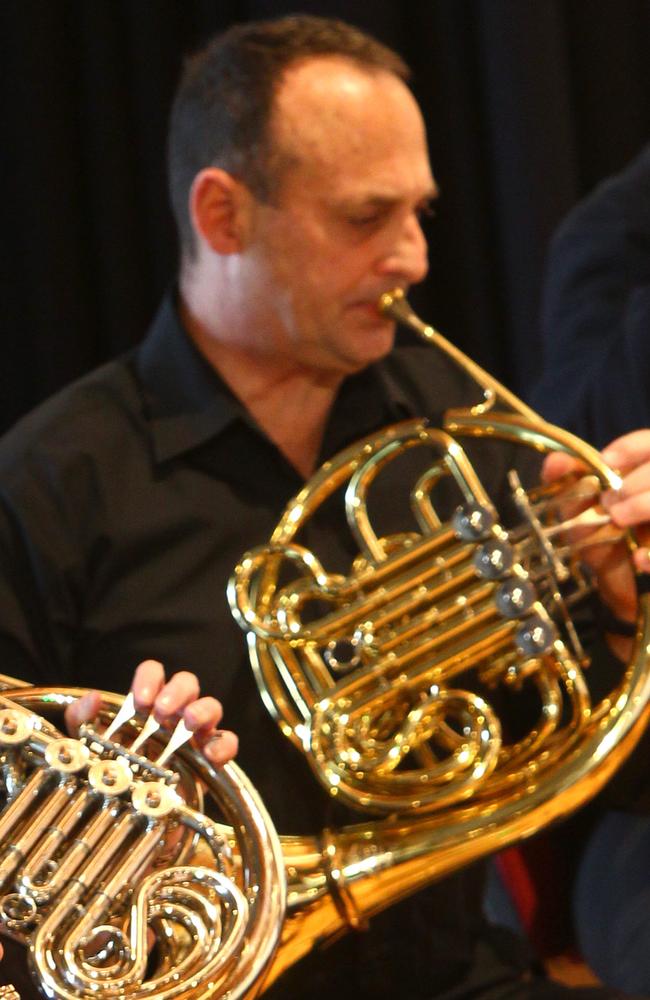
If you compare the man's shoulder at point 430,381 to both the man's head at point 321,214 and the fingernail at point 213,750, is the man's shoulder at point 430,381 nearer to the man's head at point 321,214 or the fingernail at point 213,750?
the man's head at point 321,214

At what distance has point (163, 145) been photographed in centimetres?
198

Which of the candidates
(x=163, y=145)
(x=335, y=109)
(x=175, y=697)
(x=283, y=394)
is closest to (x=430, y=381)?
(x=283, y=394)

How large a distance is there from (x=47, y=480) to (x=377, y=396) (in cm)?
31

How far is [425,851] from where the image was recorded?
3.37ft

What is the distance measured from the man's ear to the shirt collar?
0.08 metres

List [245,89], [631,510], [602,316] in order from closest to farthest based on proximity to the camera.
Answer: [631,510], [245,89], [602,316]

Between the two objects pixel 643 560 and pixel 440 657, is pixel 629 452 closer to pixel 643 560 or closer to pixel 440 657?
pixel 643 560

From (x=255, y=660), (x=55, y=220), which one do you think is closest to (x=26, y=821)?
(x=255, y=660)

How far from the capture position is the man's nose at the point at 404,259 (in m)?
1.24

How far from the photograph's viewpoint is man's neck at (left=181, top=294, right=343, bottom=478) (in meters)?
1.29

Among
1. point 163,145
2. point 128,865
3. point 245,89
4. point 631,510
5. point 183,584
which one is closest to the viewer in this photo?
point 128,865

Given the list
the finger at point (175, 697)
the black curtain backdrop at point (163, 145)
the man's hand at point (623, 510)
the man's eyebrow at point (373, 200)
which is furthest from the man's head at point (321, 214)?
the black curtain backdrop at point (163, 145)

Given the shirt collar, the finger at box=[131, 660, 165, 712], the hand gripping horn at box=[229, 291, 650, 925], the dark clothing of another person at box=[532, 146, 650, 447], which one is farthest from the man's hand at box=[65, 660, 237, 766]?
the dark clothing of another person at box=[532, 146, 650, 447]

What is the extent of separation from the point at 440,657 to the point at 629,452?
209 millimetres
